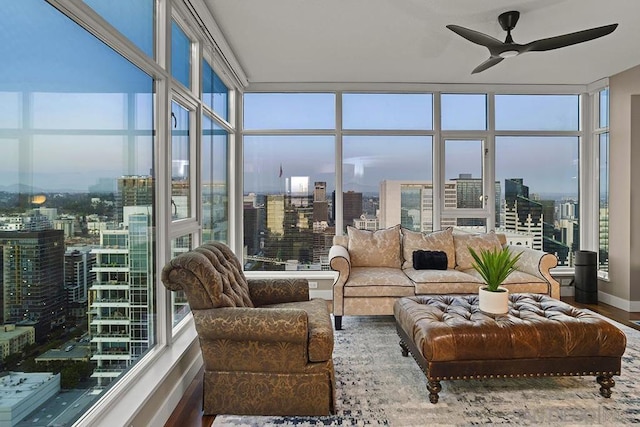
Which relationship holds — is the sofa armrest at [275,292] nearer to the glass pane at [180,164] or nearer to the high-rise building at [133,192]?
the glass pane at [180,164]

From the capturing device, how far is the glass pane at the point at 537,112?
5.20 meters

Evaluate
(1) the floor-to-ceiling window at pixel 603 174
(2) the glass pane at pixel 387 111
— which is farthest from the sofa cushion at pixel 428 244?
(1) the floor-to-ceiling window at pixel 603 174

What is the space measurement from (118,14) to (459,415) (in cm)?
295

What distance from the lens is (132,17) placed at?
213cm

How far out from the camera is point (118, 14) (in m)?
1.97

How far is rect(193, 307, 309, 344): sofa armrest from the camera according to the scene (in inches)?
84.2

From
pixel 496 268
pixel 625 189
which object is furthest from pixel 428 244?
pixel 625 189

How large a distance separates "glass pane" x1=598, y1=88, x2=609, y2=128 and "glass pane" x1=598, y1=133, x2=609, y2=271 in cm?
15

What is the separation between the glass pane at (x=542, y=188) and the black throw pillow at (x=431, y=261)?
167 centimetres

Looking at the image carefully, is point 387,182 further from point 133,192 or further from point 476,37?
point 133,192

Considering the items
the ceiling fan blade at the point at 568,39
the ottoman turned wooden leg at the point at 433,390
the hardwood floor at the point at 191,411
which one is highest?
the ceiling fan blade at the point at 568,39

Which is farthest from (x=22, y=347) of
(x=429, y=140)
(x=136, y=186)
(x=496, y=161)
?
(x=496, y=161)

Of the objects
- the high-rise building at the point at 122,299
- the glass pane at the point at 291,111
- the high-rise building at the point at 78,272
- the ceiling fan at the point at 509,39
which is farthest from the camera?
the glass pane at the point at 291,111

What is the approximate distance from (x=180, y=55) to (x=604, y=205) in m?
5.32
